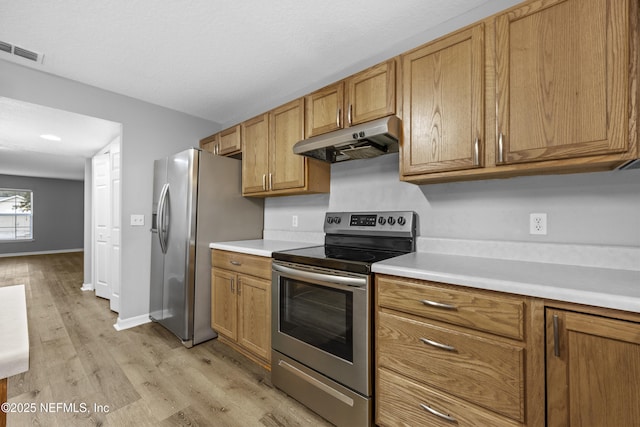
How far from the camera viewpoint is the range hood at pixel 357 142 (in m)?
1.59

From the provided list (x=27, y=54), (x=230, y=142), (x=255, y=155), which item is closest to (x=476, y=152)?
(x=255, y=155)

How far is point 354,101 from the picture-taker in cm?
187

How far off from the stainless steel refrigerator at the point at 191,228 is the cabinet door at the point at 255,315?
52 cm

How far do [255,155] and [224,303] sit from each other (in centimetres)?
138

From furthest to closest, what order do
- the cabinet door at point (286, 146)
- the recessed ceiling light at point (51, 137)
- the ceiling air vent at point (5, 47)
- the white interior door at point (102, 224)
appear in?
the white interior door at point (102, 224)
the recessed ceiling light at point (51, 137)
the cabinet door at point (286, 146)
the ceiling air vent at point (5, 47)

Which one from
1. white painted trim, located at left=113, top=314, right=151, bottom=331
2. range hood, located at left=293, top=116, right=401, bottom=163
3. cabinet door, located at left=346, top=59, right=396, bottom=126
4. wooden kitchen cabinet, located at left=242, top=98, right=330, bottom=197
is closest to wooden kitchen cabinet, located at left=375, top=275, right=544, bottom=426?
range hood, located at left=293, top=116, right=401, bottom=163

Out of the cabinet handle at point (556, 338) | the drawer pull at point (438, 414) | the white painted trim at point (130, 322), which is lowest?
the white painted trim at point (130, 322)

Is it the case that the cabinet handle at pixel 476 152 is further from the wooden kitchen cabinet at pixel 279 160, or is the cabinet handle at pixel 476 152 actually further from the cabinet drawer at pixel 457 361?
the wooden kitchen cabinet at pixel 279 160

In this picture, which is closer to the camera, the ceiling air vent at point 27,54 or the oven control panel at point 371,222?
the oven control panel at point 371,222

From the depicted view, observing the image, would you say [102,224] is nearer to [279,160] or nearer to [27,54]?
[27,54]

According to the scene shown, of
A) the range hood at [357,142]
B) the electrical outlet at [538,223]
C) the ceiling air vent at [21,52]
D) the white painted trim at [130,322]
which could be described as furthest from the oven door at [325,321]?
the ceiling air vent at [21,52]

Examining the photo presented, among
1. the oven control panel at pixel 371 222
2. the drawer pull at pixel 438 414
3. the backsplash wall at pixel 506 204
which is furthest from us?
the oven control panel at pixel 371 222

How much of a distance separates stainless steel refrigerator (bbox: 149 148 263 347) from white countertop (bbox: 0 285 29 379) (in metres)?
1.64

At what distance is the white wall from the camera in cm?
262
